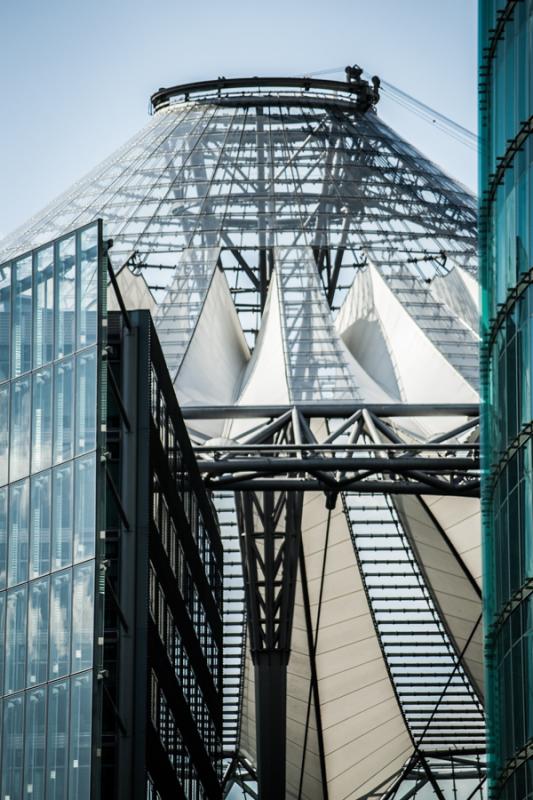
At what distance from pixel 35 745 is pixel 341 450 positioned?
53.0 ft

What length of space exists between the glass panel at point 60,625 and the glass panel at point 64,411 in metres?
2.34

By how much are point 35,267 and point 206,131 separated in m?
30.0

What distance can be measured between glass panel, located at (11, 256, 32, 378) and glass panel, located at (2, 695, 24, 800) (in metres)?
6.44

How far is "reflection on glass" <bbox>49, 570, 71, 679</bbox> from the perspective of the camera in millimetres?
33625

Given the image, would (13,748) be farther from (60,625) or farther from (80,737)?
(60,625)

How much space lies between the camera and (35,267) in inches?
1430

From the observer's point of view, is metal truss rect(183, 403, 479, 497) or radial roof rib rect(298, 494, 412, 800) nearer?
metal truss rect(183, 403, 479, 497)

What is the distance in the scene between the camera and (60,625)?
33844 millimetres

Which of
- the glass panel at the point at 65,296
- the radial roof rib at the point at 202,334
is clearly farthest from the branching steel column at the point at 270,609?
the glass panel at the point at 65,296

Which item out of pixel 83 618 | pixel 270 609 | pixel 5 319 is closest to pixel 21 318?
pixel 5 319

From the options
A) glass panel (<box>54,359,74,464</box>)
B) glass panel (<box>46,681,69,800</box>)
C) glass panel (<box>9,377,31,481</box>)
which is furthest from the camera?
glass panel (<box>9,377,31,481</box>)

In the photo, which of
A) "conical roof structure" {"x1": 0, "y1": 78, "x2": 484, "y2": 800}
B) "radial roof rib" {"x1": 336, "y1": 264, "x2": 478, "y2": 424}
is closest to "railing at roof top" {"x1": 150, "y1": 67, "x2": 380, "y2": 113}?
"conical roof structure" {"x1": 0, "y1": 78, "x2": 484, "y2": 800}

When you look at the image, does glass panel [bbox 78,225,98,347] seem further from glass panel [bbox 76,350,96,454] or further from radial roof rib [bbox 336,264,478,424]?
radial roof rib [bbox 336,264,478,424]

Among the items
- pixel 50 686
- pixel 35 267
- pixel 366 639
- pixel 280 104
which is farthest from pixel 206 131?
pixel 50 686
